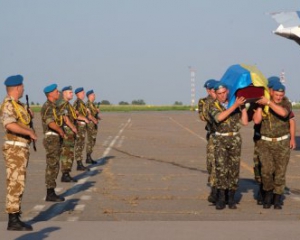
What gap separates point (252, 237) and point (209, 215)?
5.65 feet

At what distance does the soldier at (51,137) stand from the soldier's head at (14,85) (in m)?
2.41

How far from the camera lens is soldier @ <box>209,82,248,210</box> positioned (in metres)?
9.05

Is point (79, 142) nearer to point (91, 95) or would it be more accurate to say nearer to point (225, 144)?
point (91, 95)

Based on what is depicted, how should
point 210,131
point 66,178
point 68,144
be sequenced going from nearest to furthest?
point 210,131
point 66,178
point 68,144

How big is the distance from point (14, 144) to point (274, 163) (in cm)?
410

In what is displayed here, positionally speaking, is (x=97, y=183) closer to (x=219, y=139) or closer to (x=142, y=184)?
(x=142, y=184)

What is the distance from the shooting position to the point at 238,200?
10.1 m

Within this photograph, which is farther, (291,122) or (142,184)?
(142,184)

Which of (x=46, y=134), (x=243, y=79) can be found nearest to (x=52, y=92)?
(x=46, y=134)

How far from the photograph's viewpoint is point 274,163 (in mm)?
9273

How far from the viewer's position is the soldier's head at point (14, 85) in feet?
25.4

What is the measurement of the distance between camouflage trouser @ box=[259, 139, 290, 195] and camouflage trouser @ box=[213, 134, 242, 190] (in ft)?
1.42

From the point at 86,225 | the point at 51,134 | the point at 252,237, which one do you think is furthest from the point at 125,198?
the point at 252,237

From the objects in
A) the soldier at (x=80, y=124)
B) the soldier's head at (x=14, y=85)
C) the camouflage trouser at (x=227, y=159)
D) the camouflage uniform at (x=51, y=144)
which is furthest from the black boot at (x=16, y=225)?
the soldier at (x=80, y=124)
